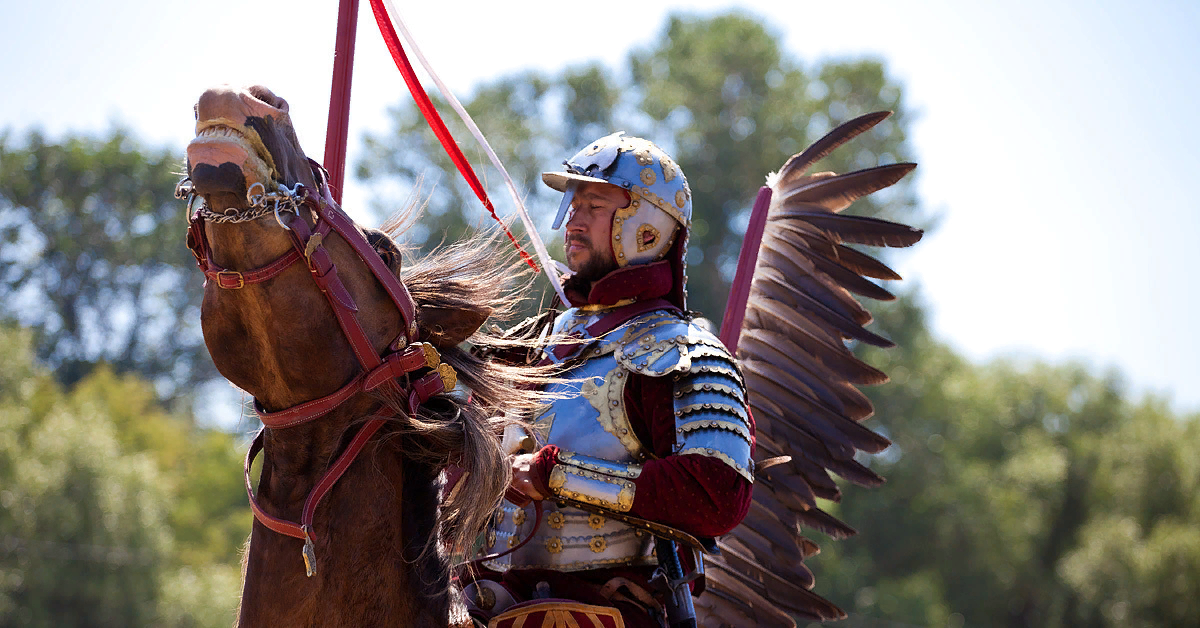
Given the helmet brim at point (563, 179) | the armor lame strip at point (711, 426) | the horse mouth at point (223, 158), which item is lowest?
the armor lame strip at point (711, 426)

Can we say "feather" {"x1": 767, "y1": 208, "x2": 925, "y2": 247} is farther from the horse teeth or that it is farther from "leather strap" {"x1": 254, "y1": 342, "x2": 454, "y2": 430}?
the horse teeth

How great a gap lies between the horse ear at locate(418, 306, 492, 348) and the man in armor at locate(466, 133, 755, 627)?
1.23 feet

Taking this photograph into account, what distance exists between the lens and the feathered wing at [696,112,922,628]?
5027 mm

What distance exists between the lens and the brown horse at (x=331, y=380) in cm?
215

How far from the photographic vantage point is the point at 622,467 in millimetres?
3035

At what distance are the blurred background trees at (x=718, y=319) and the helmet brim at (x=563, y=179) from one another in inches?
640

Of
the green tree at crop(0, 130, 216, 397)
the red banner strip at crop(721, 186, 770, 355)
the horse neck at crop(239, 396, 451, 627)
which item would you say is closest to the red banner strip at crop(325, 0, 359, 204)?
the horse neck at crop(239, 396, 451, 627)

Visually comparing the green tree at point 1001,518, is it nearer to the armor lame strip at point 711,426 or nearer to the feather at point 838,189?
the feather at point 838,189

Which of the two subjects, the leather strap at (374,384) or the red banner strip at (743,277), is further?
the red banner strip at (743,277)

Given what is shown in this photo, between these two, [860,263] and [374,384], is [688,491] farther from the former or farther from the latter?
[860,263]

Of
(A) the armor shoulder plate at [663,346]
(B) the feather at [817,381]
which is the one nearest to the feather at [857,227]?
(B) the feather at [817,381]

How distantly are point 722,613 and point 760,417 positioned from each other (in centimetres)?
98

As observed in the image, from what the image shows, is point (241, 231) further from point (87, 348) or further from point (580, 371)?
point (87, 348)

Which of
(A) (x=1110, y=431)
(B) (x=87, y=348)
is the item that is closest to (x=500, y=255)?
(A) (x=1110, y=431)
